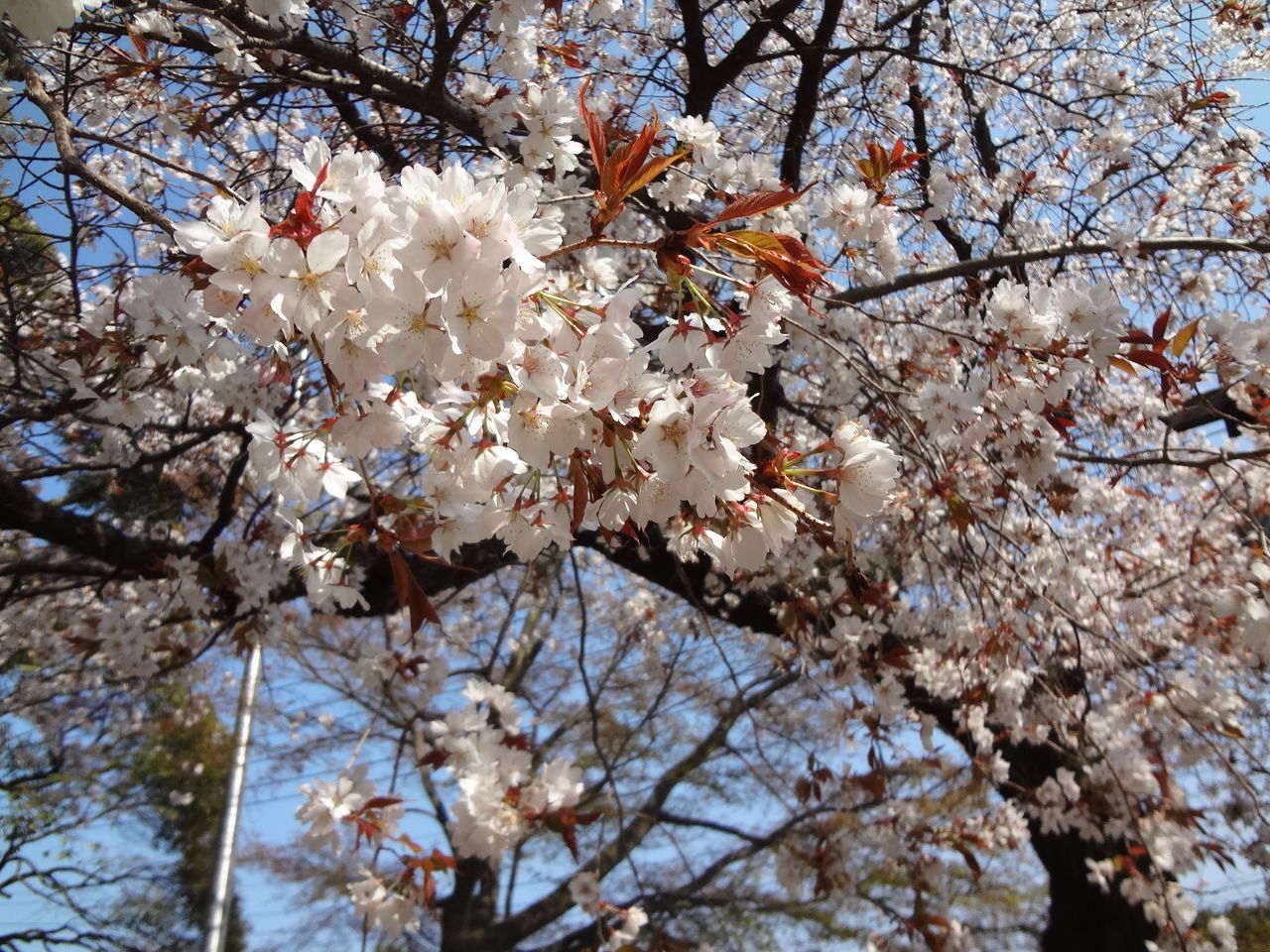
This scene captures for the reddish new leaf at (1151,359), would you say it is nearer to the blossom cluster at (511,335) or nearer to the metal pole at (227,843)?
the blossom cluster at (511,335)

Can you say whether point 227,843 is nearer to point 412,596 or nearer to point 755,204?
point 412,596

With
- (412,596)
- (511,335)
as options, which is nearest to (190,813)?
(412,596)

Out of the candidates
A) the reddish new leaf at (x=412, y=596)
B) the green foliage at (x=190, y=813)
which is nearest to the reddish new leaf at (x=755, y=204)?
the reddish new leaf at (x=412, y=596)

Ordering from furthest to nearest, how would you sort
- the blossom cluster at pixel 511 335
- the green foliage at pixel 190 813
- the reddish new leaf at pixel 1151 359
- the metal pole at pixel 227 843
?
1. the green foliage at pixel 190 813
2. the metal pole at pixel 227 843
3. the reddish new leaf at pixel 1151 359
4. the blossom cluster at pixel 511 335

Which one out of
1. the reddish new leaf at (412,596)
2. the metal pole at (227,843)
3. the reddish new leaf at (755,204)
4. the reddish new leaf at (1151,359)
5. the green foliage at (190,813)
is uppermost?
the green foliage at (190,813)

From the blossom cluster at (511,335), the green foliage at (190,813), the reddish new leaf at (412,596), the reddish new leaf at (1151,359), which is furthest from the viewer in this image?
the green foliage at (190,813)

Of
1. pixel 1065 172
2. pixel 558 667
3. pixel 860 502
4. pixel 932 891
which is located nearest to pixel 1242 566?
pixel 1065 172

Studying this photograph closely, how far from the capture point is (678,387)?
838 mm

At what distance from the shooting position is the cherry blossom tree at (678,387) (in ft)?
2.75

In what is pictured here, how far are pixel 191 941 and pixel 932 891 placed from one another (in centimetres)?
1049

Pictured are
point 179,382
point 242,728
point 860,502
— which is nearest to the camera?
point 860,502

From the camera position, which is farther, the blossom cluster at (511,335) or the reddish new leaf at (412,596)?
the reddish new leaf at (412,596)

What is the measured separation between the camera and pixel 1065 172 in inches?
158

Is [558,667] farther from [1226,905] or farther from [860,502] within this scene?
[860,502]
